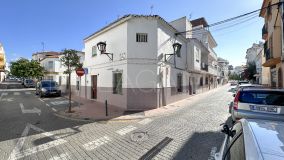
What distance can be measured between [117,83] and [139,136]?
22.9ft

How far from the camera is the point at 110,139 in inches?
248

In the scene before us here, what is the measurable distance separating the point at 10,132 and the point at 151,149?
5627 millimetres

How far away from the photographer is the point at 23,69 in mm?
39312

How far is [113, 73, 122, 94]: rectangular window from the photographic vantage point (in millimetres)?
12814

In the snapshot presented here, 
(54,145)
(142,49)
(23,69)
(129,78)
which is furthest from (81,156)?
(23,69)

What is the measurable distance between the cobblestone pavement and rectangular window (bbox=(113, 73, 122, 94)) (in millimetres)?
4308

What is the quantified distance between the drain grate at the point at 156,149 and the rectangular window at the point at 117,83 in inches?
282

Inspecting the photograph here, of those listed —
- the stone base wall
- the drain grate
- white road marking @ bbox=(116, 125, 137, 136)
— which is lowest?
the drain grate

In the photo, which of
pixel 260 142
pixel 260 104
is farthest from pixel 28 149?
pixel 260 104

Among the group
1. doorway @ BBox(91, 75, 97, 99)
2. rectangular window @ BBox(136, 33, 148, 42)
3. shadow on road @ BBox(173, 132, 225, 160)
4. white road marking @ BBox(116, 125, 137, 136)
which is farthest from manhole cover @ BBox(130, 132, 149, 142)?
doorway @ BBox(91, 75, 97, 99)

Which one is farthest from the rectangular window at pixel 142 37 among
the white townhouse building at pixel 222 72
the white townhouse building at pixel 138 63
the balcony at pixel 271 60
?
the white townhouse building at pixel 222 72

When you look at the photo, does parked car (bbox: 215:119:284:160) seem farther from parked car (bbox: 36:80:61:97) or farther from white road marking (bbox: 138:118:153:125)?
parked car (bbox: 36:80:61:97)

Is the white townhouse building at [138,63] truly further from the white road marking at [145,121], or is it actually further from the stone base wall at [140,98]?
the white road marking at [145,121]

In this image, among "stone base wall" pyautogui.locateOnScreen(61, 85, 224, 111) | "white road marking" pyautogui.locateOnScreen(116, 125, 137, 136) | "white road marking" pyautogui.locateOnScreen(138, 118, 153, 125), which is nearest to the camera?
"white road marking" pyautogui.locateOnScreen(116, 125, 137, 136)
